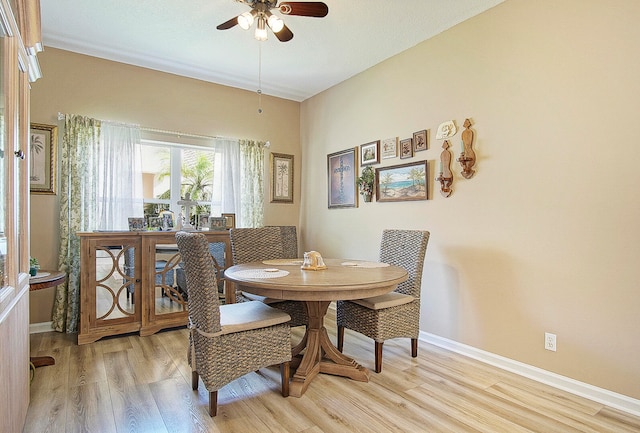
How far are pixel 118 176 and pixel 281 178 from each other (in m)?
1.96

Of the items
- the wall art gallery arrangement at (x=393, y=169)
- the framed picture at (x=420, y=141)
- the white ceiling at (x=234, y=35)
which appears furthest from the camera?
the framed picture at (x=420, y=141)

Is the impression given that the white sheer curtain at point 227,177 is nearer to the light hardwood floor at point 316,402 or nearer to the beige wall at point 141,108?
the beige wall at point 141,108

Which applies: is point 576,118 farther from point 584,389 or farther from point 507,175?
point 584,389

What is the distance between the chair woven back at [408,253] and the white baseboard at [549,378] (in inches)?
25.5

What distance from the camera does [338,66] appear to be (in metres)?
3.90

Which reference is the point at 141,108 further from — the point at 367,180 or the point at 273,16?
the point at 367,180

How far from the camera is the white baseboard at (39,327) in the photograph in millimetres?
3326

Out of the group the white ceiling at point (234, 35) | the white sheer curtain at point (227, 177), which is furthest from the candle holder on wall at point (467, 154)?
the white sheer curtain at point (227, 177)

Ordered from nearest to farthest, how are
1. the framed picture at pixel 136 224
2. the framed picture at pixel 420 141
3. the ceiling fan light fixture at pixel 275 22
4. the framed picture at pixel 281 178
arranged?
the ceiling fan light fixture at pixel 275 22
the framed picture at pixel 420 141
the framed picture at pixel 136 224
the framed picture at pixel 281 178

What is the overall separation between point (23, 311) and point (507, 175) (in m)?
3.19

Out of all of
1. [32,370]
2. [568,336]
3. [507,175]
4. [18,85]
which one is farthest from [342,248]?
[18,85]

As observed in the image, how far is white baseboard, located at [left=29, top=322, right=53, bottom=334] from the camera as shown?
131 inches

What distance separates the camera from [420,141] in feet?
10.9

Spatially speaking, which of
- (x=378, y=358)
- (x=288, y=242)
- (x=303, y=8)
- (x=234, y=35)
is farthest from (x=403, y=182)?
(x=234, y=35)
